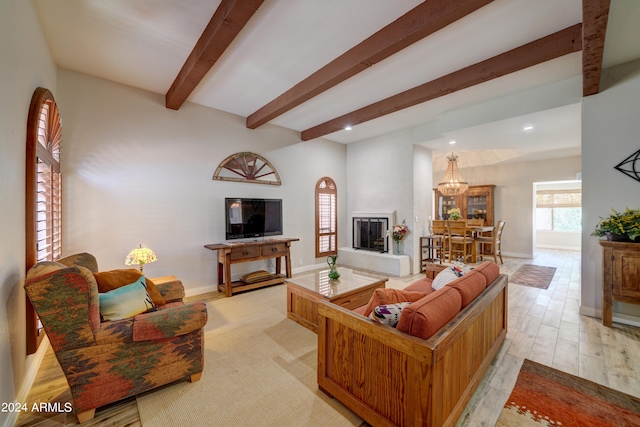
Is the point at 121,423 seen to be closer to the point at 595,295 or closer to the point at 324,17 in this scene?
the point at 324,17

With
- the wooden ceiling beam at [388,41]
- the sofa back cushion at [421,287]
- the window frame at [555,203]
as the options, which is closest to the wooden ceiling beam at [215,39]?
the wooden ceiling beam at [388,41]

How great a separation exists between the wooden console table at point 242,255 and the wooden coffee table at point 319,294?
130 cm

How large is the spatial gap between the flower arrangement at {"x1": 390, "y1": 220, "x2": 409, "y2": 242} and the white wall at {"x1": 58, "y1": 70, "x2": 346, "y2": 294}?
270 centimetres

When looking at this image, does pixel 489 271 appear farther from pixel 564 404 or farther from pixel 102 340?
pixel 102 340

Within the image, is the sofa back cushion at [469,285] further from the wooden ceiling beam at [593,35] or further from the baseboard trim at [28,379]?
the baseboard trim at [28,379]

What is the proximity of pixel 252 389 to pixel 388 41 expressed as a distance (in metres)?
3.25

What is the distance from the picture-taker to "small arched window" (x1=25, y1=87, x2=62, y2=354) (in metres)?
2.05

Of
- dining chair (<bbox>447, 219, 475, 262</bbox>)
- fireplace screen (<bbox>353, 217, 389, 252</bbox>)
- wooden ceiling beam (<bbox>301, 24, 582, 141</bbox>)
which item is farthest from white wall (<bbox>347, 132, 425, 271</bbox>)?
wooden ceiling beam (<bbox>301, 24, 582, 141</bbox>)

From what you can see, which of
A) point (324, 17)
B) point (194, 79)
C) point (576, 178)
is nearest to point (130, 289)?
point (194, 79)

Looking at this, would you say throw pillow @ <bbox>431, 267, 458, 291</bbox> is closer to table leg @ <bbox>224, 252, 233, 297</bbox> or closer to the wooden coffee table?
the wooden coffee table

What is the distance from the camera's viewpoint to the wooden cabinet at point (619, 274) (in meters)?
2.81

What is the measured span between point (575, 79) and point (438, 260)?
158 inches

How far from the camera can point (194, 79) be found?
3.04 meters

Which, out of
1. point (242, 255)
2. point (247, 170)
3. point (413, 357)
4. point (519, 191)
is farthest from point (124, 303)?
point (519, 191)
